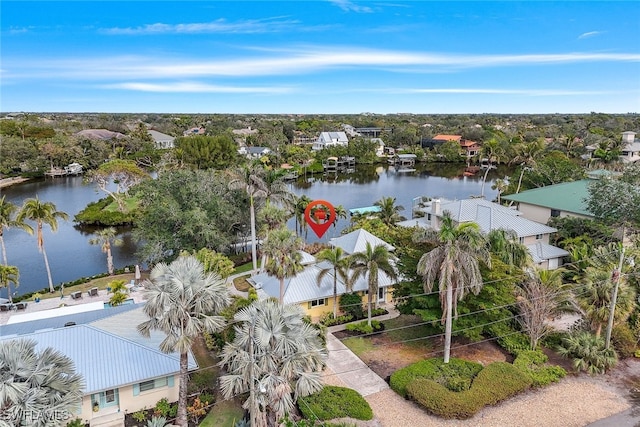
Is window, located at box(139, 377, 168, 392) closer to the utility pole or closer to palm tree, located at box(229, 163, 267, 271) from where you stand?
palm tree, located at box(229, 163, 267, 271)

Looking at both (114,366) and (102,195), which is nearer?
(114,366)

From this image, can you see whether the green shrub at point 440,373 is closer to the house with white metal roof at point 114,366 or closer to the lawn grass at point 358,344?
the lawn grass at point 358,344

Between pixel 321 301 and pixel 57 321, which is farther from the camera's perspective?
pixel 321 301

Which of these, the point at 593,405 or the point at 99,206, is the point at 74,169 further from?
the point at 593,405

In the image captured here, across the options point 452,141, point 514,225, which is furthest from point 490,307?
point 452,141

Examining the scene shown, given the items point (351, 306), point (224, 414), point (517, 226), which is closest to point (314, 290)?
point (351, 306)

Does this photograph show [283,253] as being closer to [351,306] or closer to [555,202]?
[351,306]

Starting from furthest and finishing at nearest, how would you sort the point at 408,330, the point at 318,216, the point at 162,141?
the point at 162,141 < the point at 318,216 < the point at 408,330

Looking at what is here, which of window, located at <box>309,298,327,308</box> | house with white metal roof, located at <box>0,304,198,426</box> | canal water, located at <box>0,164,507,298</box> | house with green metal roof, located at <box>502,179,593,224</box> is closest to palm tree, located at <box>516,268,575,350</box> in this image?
window, located at <box>309,298,327,308</box>
